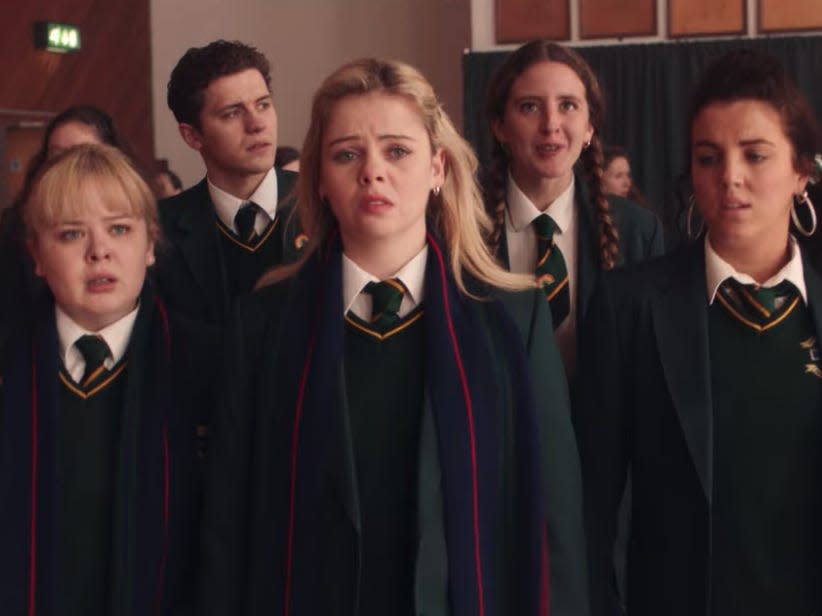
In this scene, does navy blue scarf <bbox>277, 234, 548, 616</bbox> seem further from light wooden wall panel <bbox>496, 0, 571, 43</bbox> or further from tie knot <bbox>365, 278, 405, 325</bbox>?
light wooden wall panel <bbox>496, 0, 571, 43</bbox>

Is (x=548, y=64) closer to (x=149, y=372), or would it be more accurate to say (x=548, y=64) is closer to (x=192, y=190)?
(x=192, y=190)

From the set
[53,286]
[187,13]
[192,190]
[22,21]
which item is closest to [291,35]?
[187,13]

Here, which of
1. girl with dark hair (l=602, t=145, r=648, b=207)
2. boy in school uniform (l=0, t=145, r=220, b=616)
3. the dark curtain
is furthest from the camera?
the dark curtain

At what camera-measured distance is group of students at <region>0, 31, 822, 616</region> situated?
2.18 meters

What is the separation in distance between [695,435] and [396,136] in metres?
0.82

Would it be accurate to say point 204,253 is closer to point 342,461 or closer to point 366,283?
point 366,283

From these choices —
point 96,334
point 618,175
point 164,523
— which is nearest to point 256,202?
point 96,334

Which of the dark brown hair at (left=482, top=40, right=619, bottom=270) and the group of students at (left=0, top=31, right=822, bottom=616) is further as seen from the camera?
the dark brown hair at (left=482, top=40, right=619, bottom=270)

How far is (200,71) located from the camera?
3.29 meters

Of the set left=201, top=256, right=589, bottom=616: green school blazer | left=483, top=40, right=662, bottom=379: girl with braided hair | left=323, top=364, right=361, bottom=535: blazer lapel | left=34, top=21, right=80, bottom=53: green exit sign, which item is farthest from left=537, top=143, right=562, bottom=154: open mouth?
left=34, top=21, right=80, bottom=53: green exit sign

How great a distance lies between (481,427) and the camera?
2188mm

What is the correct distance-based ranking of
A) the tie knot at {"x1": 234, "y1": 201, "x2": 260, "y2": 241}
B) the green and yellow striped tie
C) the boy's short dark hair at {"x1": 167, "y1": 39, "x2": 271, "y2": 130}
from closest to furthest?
1. the green and yellow striped tie
2. the tie knot at {"x1": 234, "y1": 201, "x2": 260, "y2": 241}
3. the boy's short dark hair at {"x1": 167, "y1": 39, "x2": 271, "y2": 130}

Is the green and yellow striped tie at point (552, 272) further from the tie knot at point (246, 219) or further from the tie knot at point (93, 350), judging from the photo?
the tie knot at point (93, 350)

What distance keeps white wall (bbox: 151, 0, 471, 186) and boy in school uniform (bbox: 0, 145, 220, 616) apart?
28.2 feet
